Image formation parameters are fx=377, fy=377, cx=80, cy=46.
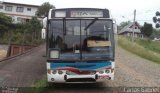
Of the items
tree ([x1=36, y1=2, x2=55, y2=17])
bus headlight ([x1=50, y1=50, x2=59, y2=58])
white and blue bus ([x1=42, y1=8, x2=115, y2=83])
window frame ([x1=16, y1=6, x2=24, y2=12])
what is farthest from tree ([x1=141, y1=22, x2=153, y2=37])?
bus headlight ([x1=50, y1=50, x2=59, y2=58])

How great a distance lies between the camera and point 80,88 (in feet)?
48.5

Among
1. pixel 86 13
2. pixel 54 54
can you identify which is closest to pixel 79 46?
pixel 54 54

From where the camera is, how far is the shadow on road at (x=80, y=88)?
14078mm

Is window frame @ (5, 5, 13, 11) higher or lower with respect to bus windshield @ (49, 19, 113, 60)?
higher

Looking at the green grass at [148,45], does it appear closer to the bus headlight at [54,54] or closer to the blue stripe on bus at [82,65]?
the blue stripe on bus at [82,65]

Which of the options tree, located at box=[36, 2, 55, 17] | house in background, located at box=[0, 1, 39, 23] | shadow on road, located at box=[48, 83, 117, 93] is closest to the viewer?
shadow on road, located at box=[48, 83, 117, 93]

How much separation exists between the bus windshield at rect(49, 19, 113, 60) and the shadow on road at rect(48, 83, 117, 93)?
1301 mm

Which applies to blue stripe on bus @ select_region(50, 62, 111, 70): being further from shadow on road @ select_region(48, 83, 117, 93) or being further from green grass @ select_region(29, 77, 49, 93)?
shadow on road @ select_region(48, 83, 117, 93)

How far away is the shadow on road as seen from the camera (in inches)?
554

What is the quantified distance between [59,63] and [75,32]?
1307 mm

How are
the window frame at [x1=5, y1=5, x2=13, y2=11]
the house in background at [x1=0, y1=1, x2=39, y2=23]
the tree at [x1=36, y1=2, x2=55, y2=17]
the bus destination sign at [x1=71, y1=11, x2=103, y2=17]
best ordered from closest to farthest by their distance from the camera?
1. the bus destination sign at [x1=71, y1=11, x2=103, y2=17]
2. the tree at [x1=36, y1=2, x2=55, y2=17]
3. the house in background at [x1=0, y1=1, x2=39, y2=23]
4. the window frame at [x1=5, y1=5, x2=13, y2=11]

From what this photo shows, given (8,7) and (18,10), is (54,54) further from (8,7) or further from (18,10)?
(8,7)

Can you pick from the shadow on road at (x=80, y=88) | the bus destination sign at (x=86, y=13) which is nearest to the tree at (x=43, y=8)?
the shadow on road at (x=80, y=88)

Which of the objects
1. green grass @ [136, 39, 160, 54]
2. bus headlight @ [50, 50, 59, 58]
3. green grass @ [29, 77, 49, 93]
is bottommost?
green grass @ [136, 39, 160, 54]
